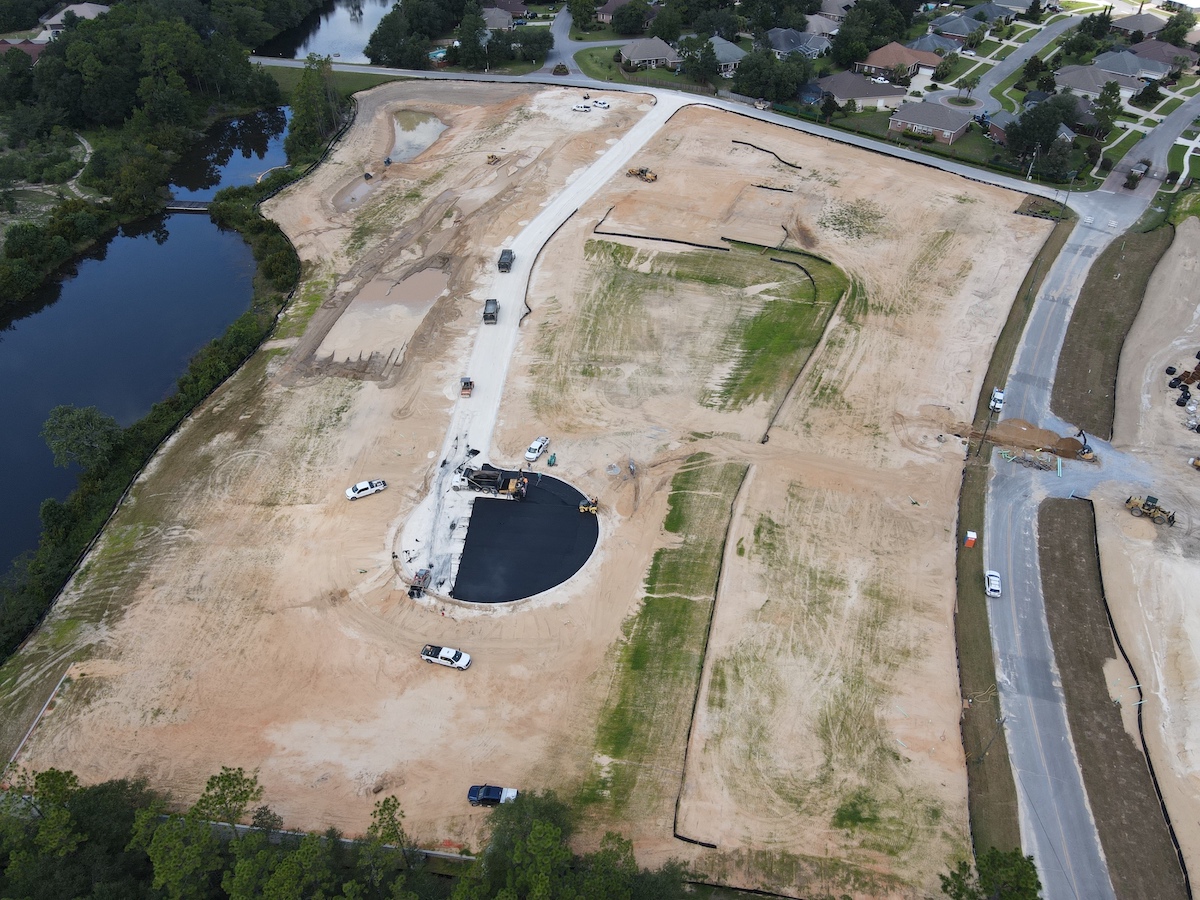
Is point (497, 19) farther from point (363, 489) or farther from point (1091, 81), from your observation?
point (363, 489)

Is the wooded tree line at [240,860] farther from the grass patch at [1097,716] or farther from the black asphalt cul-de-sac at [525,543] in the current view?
the grass patch at [1097,716]

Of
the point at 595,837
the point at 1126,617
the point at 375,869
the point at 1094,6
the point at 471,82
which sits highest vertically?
the point at 1094,6

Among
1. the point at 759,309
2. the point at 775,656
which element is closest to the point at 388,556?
the point at 775,656

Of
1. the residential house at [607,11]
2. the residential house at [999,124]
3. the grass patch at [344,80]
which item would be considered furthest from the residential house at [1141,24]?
the grass patch at [344,80]

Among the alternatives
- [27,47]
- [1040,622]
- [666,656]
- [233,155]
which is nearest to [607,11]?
[233,155]

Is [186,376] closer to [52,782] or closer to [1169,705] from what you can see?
[52,782]
